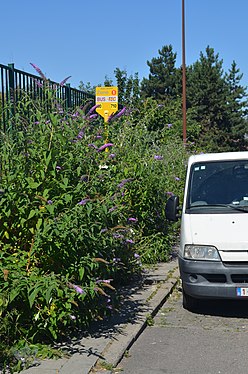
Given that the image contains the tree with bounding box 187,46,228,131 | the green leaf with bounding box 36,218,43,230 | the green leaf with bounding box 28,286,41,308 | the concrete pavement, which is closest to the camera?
the green leaf with bounding box 28,286,41,308

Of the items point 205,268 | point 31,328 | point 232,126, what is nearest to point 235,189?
point 205,268

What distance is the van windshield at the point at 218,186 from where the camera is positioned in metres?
7.34

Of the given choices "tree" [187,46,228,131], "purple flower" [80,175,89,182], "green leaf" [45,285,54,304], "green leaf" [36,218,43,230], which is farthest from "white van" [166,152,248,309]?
"tree" [187,46,228,131]

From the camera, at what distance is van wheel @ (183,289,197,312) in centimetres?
742

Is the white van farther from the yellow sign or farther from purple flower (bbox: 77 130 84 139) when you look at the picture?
the yellow sign

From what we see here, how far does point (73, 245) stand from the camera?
5.42 metres

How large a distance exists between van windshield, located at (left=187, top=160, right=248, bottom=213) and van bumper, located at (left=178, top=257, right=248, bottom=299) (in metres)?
0.80

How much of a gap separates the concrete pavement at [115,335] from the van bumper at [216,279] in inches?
27.2

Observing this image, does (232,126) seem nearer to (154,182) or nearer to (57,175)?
(154,182)

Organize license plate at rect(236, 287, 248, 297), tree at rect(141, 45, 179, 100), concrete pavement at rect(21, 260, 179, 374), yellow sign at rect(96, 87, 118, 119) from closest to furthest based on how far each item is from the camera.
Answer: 1. concrete pavement at rect(21, 260, 179, 374)
2. license plate at rect(236, 287, 248, 297)
3. yellow sign at rect(96, 87, 118, 119)
4. tree at rect(141, 45, 179, 100)

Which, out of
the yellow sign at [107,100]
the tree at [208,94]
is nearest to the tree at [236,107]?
the tree at [208,94]

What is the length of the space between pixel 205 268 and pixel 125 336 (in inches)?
52.8

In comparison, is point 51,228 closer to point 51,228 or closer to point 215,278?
point 51,228

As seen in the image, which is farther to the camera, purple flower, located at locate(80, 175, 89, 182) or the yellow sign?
the yellow sign
